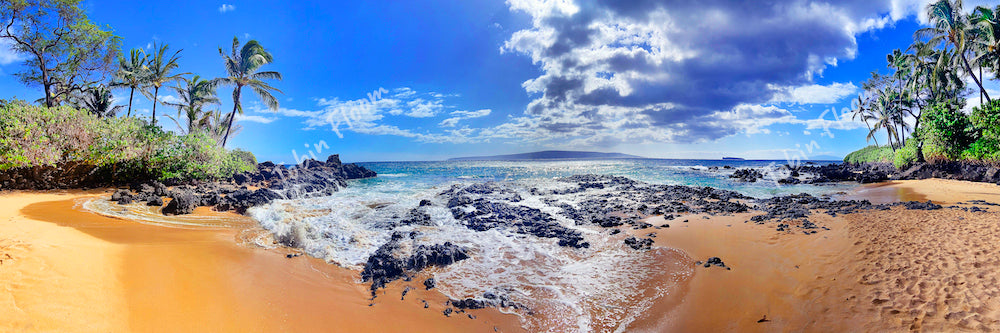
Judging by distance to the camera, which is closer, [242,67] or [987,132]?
[987,132]

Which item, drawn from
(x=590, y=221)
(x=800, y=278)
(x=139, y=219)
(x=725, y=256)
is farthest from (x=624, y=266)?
(x=139, y=219)

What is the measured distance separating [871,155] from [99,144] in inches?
2858

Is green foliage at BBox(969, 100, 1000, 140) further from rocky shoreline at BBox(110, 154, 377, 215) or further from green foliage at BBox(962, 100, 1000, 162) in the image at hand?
rocky shoreline at BBox(110, 154, 377, 215)

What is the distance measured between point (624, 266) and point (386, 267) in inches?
177

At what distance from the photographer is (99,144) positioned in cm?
1321

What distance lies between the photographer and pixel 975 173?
18625 millimetres

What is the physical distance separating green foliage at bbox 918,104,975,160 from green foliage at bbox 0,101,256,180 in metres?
42.0

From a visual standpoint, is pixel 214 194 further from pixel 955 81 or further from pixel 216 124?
pixel 955 81

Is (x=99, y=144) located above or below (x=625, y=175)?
above

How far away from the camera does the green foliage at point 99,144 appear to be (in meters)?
11.5

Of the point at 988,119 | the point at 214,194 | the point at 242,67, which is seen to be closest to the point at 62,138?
the point at 214,194

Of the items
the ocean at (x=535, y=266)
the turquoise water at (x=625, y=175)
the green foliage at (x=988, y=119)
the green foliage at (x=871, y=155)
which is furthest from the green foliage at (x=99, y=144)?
the green foliage at (x=871, y=155)

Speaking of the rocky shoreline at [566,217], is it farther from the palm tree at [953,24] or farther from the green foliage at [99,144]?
the palm tree at [953,24]

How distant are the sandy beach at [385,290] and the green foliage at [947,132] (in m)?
22.2
